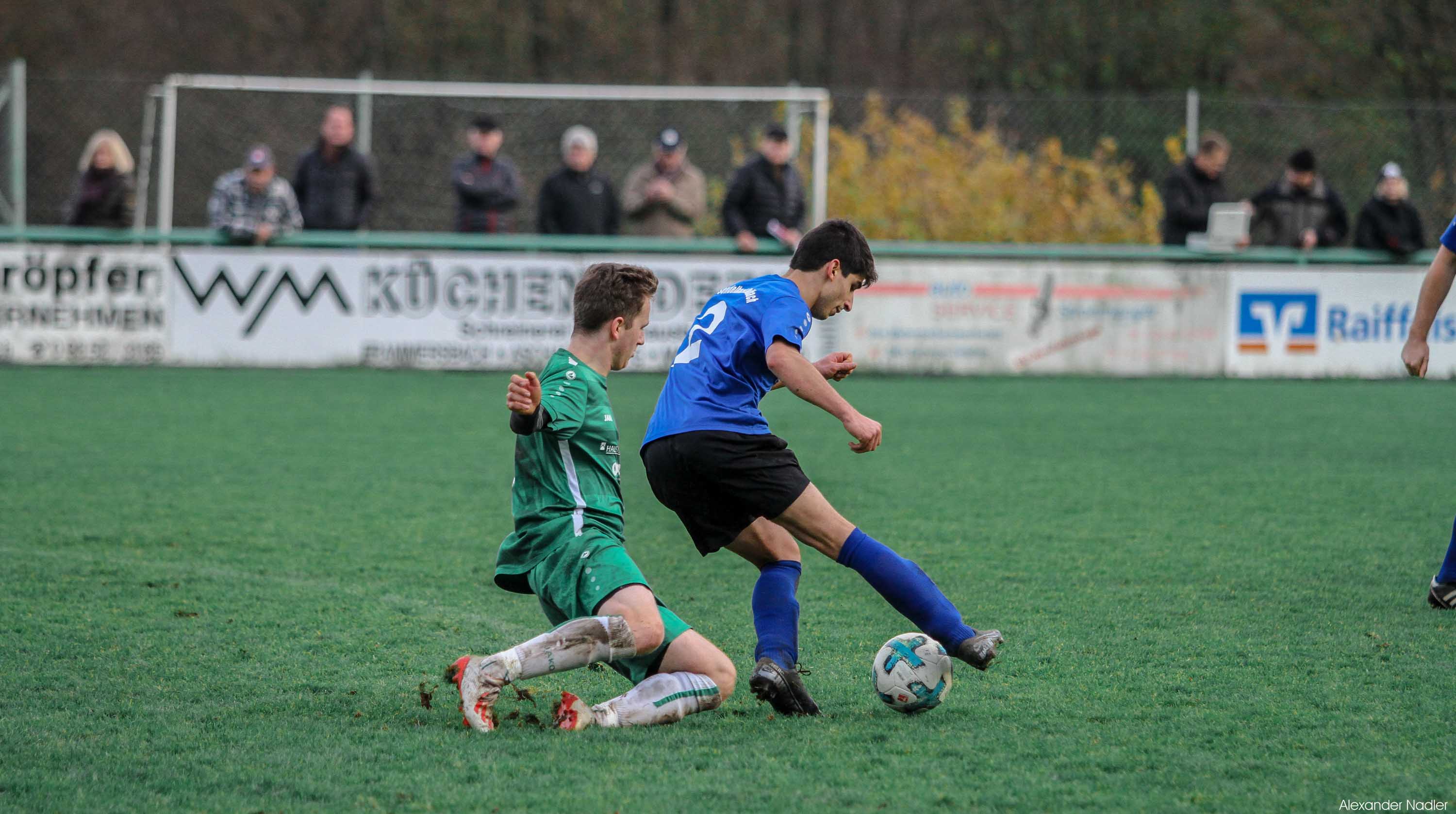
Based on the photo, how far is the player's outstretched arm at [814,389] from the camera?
3.85 meters

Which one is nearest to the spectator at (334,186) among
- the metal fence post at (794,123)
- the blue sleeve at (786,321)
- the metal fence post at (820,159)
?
the metal fence post at (820,159)

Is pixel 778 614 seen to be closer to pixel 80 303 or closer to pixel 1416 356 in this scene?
pixel 1416 356

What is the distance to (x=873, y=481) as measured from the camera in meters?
8.03

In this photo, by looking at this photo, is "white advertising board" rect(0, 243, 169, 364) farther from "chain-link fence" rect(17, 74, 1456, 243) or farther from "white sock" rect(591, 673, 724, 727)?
"white sock" rect(591, 673, 724, 727)

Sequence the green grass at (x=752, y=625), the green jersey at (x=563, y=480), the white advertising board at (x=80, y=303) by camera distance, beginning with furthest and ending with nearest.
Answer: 1. the white advertising board at (x=80, y=303)
2. the green jersey at (x=563, y=480)
3. the green grass at (x=752, y=625)

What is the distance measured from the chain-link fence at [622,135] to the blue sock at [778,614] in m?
12.5

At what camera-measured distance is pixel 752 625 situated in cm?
493

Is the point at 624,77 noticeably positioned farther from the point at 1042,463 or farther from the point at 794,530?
the point at 794,530

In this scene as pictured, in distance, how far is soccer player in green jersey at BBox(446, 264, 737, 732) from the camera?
366 centimetres

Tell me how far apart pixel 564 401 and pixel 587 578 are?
0.44 metres

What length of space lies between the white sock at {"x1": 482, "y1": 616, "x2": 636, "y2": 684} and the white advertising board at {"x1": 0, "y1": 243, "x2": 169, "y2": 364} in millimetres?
10468

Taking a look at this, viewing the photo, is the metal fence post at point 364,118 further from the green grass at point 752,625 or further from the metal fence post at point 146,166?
the green grass at point 752,625

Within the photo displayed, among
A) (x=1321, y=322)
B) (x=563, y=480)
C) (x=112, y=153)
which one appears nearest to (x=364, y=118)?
(x=112, y=153)

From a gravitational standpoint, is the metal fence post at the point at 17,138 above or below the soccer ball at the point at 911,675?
above
